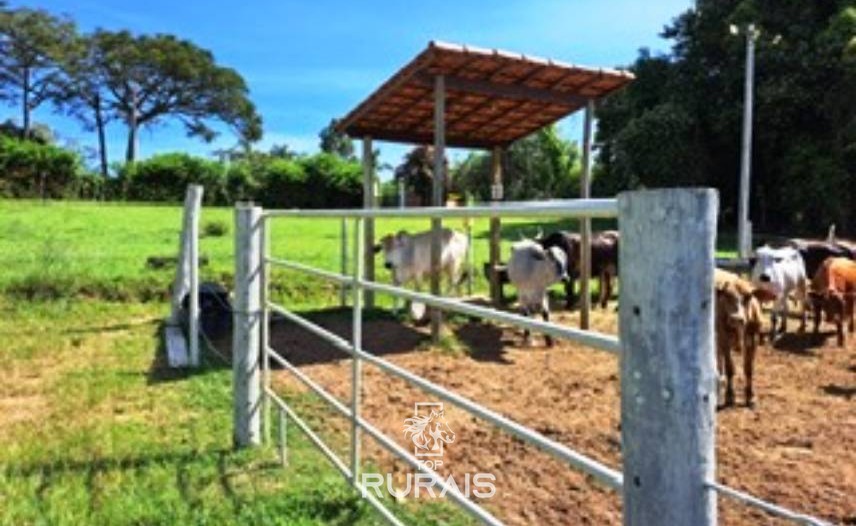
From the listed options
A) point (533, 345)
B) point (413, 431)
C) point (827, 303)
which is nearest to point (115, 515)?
point (413, 431)

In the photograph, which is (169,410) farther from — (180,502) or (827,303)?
(827,303)

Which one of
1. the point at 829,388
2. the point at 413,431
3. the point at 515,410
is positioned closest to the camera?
the point at 413,431

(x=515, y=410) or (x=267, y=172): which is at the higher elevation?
(x=267, y=172)

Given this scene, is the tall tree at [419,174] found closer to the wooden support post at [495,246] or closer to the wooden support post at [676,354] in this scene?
the wooden support post at [495,246]

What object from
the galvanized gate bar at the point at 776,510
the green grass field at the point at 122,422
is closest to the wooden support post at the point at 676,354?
the galvanized gate bar at the point at 776,510

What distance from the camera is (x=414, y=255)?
361 inches

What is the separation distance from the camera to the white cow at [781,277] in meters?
7.66

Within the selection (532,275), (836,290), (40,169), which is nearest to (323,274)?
(532,275)

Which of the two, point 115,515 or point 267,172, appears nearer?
point 115,515

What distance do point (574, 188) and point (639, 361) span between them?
31065mm

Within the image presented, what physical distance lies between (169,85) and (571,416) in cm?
5213

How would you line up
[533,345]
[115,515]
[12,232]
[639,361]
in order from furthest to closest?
[12,232] < [533,345] < [115,515] < [639,361]

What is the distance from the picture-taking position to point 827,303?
26.1ft

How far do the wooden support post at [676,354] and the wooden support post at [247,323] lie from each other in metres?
3.23
